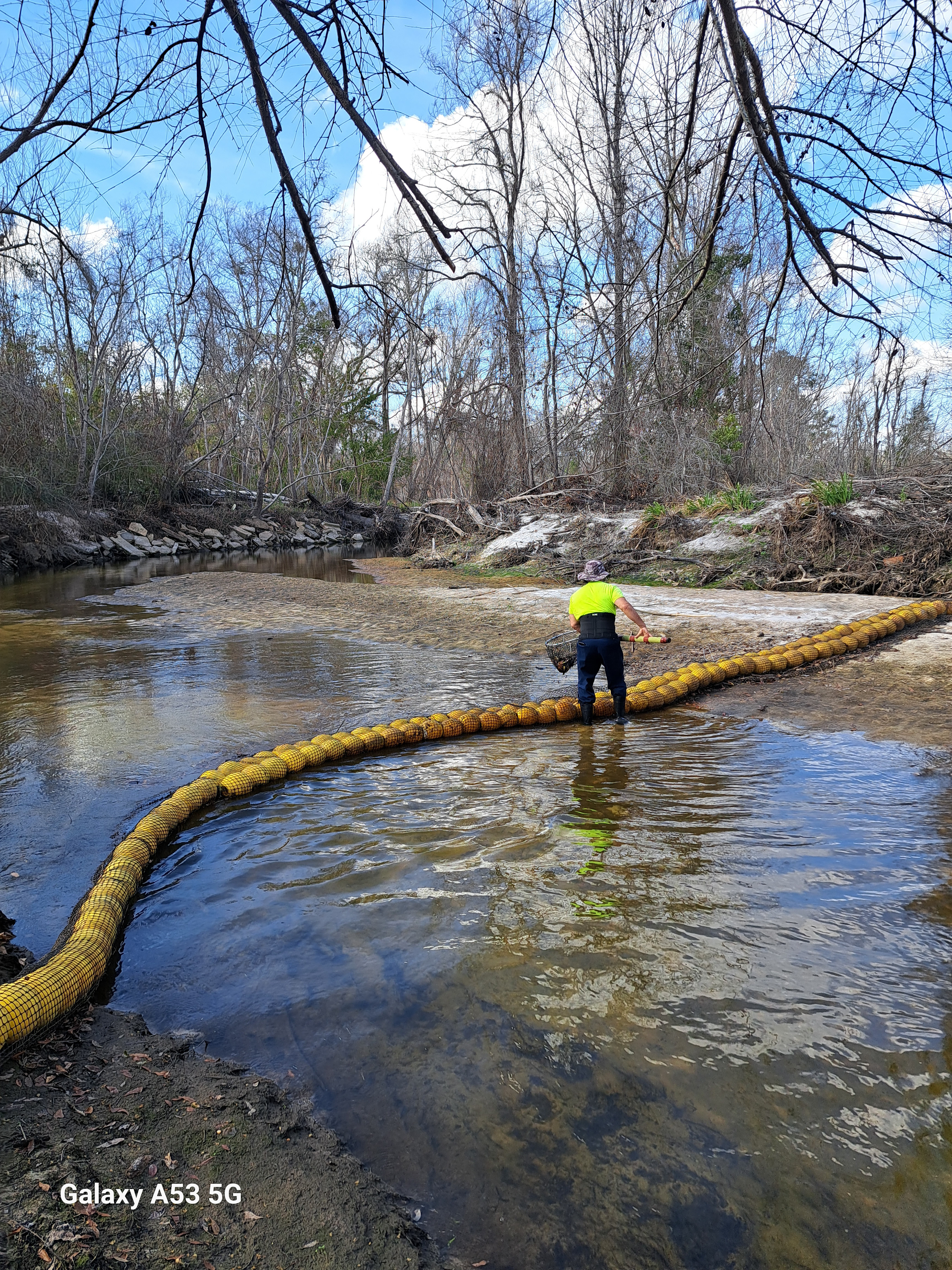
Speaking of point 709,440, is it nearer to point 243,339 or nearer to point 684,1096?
point 684,1096

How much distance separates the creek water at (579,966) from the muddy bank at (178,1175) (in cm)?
14

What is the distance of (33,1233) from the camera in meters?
1.71

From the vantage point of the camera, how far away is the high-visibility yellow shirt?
6793 mm

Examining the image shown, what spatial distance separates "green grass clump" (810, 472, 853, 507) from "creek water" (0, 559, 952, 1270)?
326 inches

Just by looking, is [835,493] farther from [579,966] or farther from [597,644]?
[579,966]

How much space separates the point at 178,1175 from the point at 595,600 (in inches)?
213

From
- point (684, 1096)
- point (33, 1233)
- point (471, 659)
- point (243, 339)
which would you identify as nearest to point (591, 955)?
point (684, 1096)

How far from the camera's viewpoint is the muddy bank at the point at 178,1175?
1.73 metres

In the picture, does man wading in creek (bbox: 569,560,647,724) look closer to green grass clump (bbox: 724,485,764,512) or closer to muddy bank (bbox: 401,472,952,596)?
muddy bank (bbox: 401,472,952,596)

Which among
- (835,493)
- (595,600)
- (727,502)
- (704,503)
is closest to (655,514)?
(704,503)

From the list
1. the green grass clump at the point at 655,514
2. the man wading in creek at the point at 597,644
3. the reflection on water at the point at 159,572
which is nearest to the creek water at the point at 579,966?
the man wading in creek at the point at 597,644

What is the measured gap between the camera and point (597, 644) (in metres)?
6.80

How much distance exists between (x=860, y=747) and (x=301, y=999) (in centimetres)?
449

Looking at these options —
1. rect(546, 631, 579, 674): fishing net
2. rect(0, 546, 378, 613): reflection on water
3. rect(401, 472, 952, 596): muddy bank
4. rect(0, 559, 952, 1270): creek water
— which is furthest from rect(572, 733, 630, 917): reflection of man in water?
rect(0, 546, 378, 613): reflection on water
